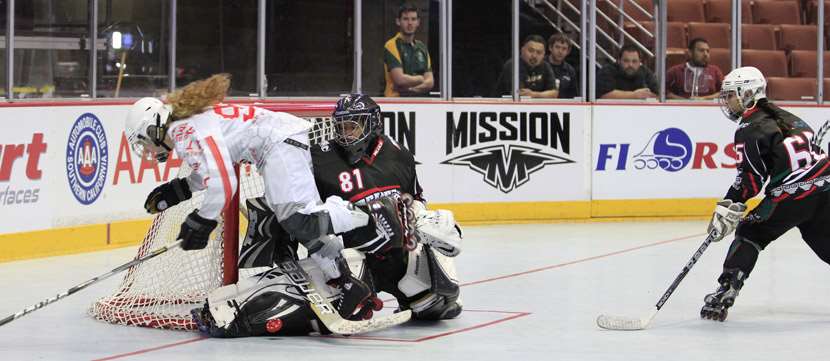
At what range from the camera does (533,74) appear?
11086 millimetres

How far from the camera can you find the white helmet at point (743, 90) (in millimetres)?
6121

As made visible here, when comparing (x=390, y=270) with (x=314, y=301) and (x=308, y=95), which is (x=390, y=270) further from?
(x=308, y=95)

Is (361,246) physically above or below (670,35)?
below

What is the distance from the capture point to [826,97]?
11.9 meters

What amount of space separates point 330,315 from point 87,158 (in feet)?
11.8

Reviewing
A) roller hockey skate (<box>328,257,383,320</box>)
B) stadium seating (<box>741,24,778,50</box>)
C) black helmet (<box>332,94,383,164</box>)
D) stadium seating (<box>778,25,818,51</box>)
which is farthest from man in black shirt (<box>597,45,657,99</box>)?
roller hockey skate (<box>328,257,383,320</box>)

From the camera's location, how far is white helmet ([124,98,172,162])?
5.20m

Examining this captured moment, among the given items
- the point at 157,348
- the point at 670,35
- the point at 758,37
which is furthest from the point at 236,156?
the point at 758,37

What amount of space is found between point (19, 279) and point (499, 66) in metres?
4.71

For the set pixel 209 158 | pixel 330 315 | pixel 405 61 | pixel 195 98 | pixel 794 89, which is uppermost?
pixel 405 61

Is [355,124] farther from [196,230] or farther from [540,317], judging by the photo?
[540,317]

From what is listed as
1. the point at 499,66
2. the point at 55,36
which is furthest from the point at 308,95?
the point at 55,36

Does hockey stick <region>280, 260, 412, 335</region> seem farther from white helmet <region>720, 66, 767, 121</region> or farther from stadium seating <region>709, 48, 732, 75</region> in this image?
stadium seating <region>709, 48, 732, 75</region>

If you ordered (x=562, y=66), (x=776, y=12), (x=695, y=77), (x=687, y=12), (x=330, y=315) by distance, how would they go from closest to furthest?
1. (x=330, y=315)
2. (x=562, y=66)
3. (x=695, y=77)
4. (x=687, y=12)
5. (x=776, y=12)
